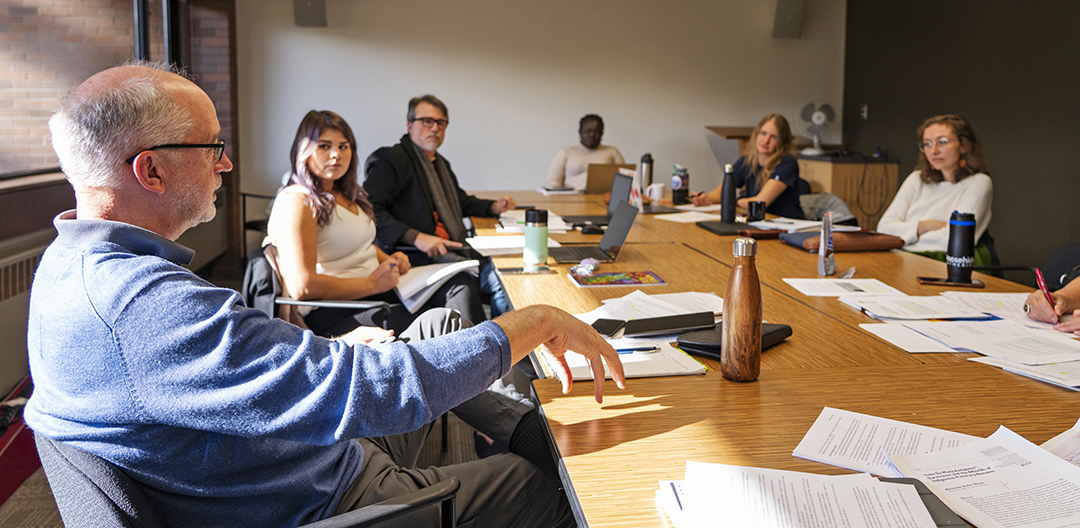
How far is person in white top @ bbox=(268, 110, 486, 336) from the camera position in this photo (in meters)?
2.39

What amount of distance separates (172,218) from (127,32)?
4489 mm

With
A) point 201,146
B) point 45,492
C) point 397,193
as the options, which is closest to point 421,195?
point 397,193

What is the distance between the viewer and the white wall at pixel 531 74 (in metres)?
6.48

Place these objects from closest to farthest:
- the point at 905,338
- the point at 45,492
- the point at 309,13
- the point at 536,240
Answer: the point at 905,338 < the point at 45,492 < the point at 536,240 < the point at 309,13

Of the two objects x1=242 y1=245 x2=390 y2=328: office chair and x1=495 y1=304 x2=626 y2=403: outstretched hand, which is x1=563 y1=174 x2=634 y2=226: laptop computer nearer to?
x1=242 y1=245 x2=390 y2=328: office chair

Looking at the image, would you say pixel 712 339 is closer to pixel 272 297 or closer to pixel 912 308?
pixel 912 308

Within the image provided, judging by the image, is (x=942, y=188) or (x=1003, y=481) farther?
(x=942, y=188)

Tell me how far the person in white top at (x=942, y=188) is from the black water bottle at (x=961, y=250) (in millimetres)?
988

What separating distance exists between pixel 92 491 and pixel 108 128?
480 mm

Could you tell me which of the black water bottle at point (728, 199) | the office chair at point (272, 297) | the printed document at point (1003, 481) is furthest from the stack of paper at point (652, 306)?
the black water bottle at point (728, 199)

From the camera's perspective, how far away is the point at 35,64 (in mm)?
3217

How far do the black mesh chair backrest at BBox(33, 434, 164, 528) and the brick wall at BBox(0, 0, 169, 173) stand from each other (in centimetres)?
220

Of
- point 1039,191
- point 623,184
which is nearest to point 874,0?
Answer: point 1039,191

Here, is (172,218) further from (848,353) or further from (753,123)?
(753,123)
